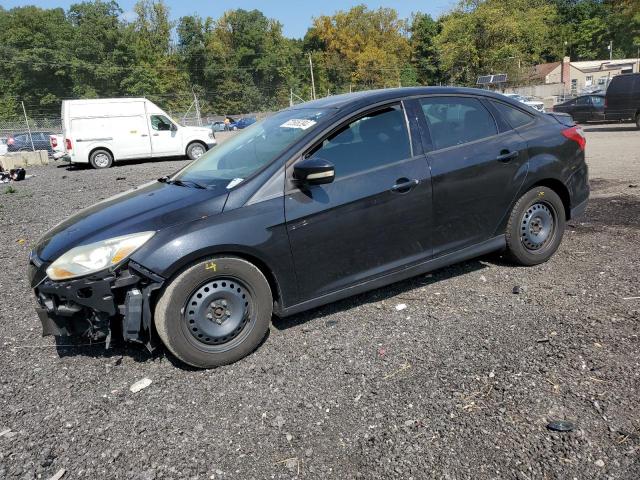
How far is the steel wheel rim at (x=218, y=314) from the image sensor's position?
10.6 feet

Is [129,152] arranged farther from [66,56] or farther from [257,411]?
[66,56]

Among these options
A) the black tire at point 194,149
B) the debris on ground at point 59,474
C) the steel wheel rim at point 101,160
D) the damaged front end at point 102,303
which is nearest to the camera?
the debris on ground at point 59,474

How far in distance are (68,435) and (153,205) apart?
1495 mm

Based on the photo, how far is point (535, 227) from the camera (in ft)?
15.4

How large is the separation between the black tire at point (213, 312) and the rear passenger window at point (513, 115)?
2.70 meters

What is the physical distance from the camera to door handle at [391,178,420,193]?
3.79 metres

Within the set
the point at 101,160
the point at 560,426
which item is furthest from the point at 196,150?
the point at 560,426

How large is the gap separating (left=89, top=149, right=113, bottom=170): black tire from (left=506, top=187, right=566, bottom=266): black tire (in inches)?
628

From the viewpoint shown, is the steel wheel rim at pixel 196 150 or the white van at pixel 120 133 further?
the steel wheel rim at pixel 196 150

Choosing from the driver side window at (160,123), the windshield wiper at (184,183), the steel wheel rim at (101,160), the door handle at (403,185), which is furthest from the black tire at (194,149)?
the door handle at (403,185)

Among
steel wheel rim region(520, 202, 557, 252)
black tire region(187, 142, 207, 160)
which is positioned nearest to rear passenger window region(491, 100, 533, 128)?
steel wheel rim region(520, 202, 557, 252)

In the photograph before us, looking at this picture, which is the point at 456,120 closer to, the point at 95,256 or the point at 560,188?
the point at 560,188

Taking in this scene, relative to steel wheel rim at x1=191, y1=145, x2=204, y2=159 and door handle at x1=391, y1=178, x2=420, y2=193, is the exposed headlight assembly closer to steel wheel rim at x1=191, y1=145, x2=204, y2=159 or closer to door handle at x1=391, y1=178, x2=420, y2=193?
door handle at x1=391, y1=178, x2=420, y2=193

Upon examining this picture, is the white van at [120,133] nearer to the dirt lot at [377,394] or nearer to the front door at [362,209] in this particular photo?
the dirt lot at [377,394]
